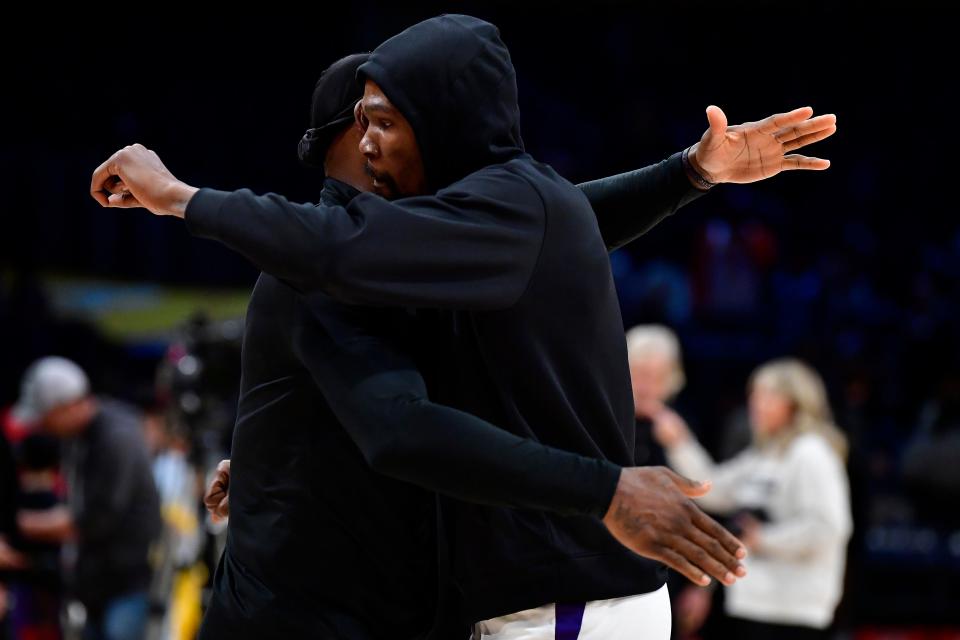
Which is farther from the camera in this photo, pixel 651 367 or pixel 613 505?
pixel 651 367

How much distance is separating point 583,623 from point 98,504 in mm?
4690

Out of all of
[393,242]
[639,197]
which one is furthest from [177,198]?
[639,197]

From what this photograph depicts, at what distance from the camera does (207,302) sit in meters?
9.61

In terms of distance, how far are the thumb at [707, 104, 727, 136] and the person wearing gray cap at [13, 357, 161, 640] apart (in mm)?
4411

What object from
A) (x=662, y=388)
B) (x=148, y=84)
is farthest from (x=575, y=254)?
(x=148, y=84)

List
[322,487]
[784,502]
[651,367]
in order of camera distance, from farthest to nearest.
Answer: [784,502] → [651,367] → [322,487]

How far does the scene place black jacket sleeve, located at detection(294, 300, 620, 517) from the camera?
2027 mm

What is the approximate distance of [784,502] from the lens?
18.7 feet

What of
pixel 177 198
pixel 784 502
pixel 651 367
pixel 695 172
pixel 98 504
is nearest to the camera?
pixel 177 198

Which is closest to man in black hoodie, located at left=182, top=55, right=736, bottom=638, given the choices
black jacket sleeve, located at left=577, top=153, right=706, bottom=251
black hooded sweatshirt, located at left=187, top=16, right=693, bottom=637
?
black hooded sweatshirt, located at left=187, top=16, right=693, bottom=637

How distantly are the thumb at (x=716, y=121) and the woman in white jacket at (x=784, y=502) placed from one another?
9.10 feet

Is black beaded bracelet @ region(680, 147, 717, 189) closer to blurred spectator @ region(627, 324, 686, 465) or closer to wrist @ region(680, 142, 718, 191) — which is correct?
wrist @ region(680, 142, 718, 191)

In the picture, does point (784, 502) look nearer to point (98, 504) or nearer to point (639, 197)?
point (98, 504)

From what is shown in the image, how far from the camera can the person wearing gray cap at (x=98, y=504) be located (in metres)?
6.44
